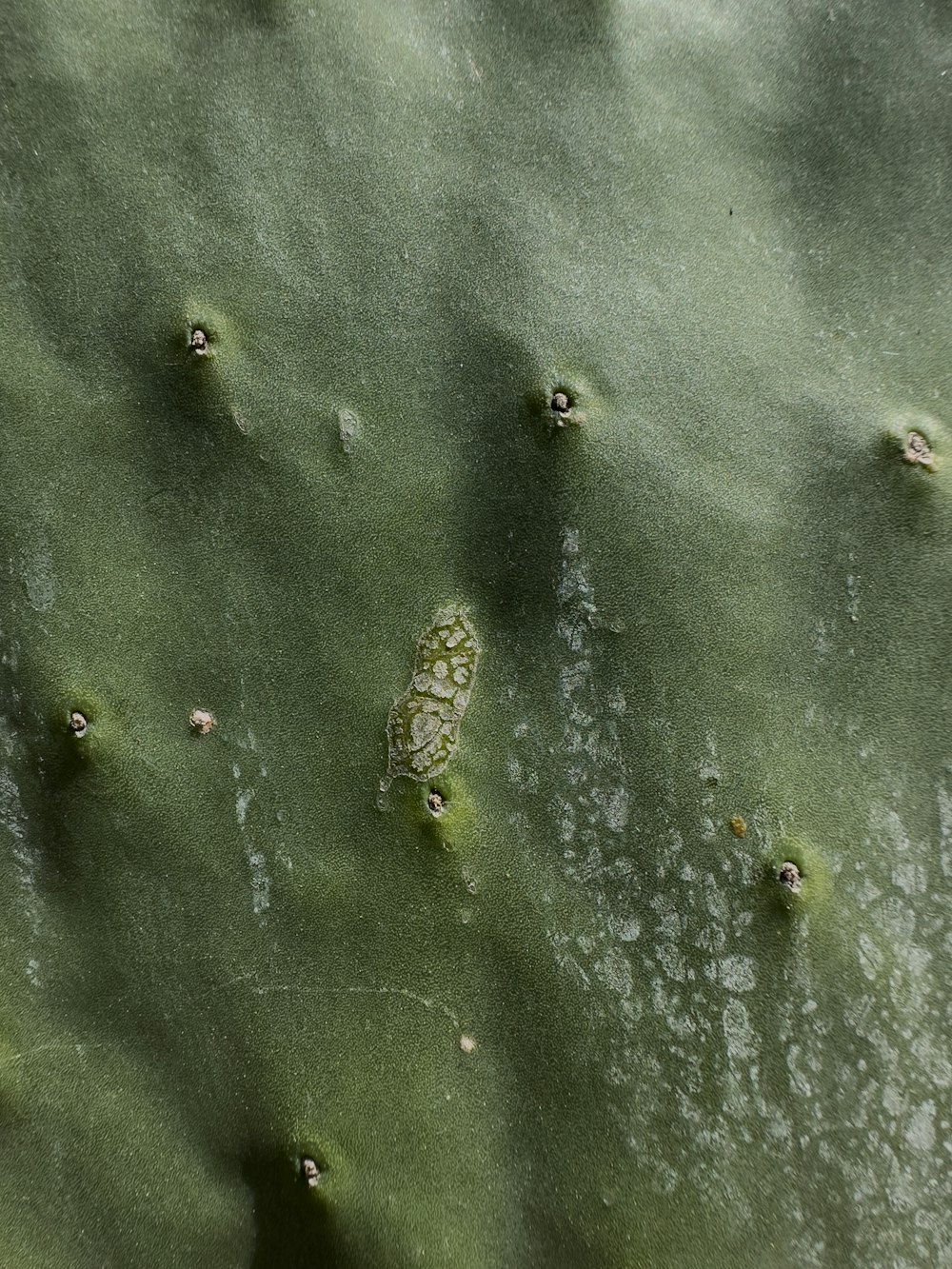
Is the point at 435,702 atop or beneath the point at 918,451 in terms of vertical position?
beneath


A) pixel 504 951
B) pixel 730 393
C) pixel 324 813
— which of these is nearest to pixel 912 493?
pixel 730 393

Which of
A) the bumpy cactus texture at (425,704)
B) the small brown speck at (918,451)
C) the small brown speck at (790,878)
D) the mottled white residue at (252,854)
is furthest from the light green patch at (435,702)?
the small brown speck at (918,451)

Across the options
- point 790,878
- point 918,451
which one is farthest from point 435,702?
point 918,451

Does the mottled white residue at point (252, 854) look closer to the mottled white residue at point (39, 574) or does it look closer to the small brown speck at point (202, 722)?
the small brown speck at point (202, 722)

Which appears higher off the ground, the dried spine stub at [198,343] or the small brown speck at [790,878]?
the dried spine stub at [198,343]

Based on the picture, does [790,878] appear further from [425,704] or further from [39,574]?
[39,574]

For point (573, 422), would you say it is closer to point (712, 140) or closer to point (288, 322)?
point (288, 322)

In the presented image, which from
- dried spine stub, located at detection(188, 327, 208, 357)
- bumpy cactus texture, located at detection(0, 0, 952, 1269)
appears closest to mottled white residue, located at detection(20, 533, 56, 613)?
bumpy cactus texture, located at detection(0, 0, 952, 1269)

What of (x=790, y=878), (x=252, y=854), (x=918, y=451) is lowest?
(x=252, y=854)
